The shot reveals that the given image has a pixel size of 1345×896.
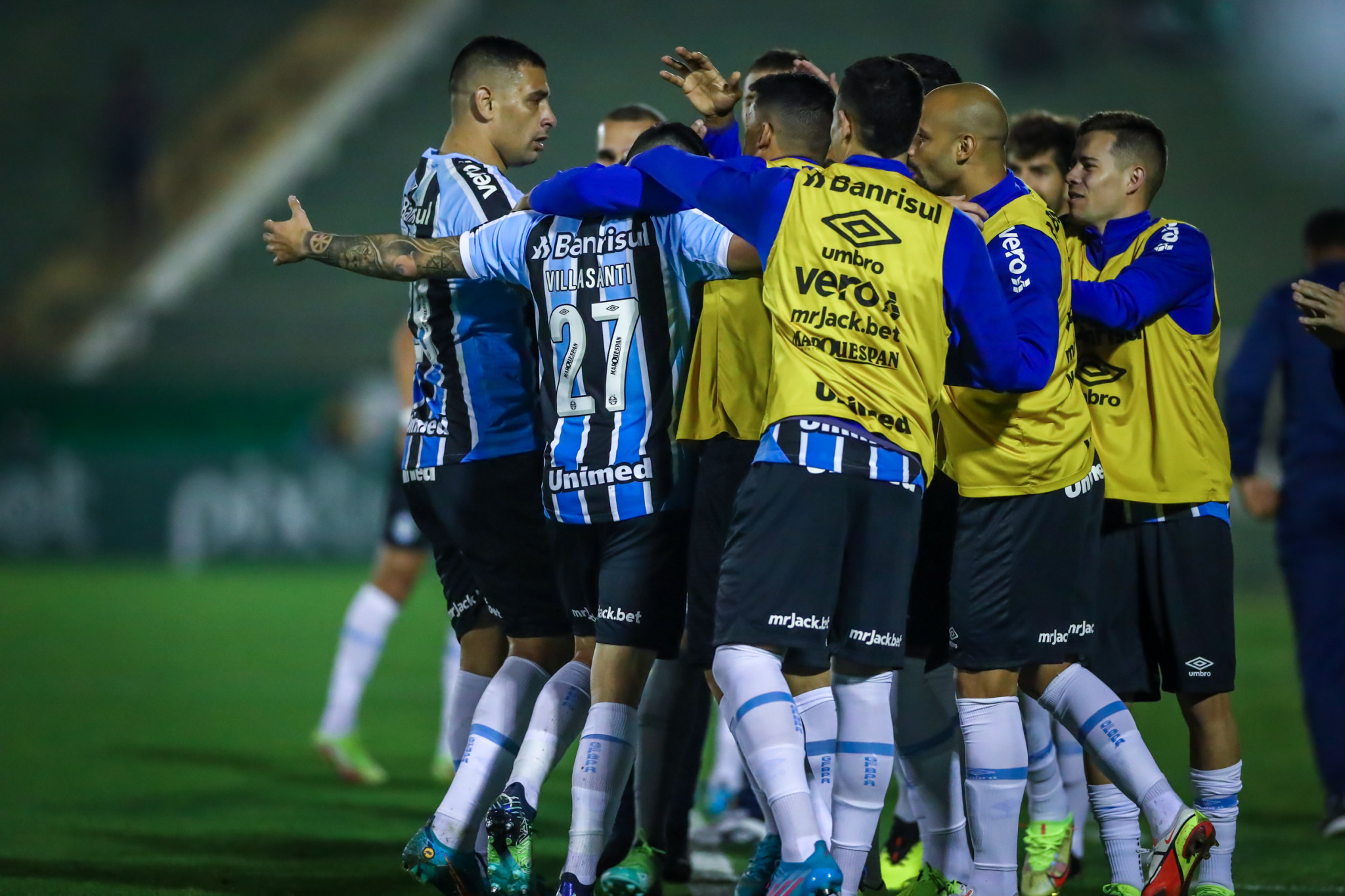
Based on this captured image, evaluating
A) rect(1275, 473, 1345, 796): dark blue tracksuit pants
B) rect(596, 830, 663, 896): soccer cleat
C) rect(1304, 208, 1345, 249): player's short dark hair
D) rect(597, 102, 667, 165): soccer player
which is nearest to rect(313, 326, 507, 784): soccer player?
rect(597, 102, 667, 165): soccer player

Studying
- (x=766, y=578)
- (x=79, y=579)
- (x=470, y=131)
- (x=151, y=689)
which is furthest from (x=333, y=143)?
(x=766, y=578)

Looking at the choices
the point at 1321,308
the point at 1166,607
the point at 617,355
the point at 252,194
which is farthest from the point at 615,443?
the point at 252,194

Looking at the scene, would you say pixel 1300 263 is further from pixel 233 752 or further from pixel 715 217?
pixel 715 217

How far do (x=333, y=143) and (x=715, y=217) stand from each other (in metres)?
23.0

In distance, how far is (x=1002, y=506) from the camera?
182 inches

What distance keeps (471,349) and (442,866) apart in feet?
5.24

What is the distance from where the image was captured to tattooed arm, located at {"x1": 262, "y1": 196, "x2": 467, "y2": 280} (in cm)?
481

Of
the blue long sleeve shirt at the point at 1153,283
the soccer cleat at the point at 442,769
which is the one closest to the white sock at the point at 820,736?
the blue long sleeve shirt at the point at 1153,283

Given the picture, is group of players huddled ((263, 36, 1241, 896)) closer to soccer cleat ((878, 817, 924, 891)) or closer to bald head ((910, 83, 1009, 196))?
bald head ((910, 83, 1009, 196))

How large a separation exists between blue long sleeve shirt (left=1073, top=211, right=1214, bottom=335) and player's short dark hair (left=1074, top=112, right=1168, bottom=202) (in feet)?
0.43

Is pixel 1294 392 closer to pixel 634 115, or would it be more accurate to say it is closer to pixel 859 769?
pixel 634 115

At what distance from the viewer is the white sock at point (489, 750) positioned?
4.70 meters

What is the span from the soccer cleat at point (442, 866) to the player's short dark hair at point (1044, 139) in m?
3.21

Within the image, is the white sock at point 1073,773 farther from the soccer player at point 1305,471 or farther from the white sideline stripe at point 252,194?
the white sideline stripe at point 252,194
